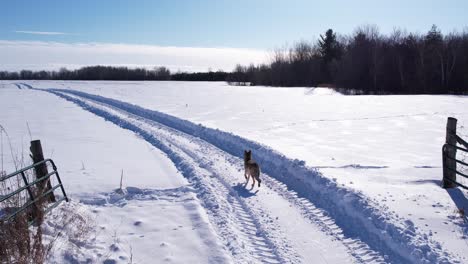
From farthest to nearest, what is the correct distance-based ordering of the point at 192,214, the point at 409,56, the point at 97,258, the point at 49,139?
the point at 409,56, the point at 49,139, the point at 192,214, the point at 97,258

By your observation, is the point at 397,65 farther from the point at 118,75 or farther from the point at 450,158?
the point at 118,75

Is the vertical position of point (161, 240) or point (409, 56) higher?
point (409, 56)

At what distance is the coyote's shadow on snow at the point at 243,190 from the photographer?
7.28 m

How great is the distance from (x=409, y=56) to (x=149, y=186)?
52.4m

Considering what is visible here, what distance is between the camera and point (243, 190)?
298 inches

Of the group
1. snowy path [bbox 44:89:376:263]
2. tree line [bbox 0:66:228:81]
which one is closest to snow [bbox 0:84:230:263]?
snowy path [bbox 44:89:376:263]

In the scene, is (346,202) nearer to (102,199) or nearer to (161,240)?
(161,240)

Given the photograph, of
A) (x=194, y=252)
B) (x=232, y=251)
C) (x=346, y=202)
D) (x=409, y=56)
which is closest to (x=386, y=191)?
(x=346, y=202)

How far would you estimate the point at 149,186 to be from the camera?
8.00m

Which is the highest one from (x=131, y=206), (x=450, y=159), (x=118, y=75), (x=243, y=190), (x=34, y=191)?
(x=118, y=75)

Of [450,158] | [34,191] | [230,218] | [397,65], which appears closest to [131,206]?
[34,191]

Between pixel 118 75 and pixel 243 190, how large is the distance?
121 meters

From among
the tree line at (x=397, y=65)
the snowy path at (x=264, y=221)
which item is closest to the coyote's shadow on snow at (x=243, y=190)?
the snowy path at (x=264, y=221)

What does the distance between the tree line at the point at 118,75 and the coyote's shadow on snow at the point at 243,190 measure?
10787cm
